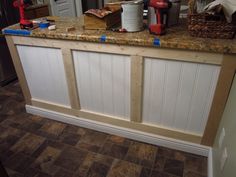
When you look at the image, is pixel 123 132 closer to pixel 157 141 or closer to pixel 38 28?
pixel 157 141

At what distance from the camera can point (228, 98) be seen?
4.26 feet

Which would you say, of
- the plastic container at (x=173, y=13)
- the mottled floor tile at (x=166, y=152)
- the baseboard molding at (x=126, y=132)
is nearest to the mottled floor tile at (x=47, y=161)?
the baseboard molding at (x=126, y=132)

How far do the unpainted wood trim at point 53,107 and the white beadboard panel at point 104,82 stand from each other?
176 mm

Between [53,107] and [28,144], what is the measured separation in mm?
426

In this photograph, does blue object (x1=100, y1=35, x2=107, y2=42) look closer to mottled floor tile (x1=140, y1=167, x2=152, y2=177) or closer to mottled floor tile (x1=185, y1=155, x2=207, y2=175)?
mottled floor tile (x1=140, y1=167, x2=152, y2=177)

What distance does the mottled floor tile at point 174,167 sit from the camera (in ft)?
4.92

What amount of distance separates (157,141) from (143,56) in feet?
2.57

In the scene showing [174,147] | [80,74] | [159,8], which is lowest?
[174,147]

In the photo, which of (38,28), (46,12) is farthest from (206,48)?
(46,12)

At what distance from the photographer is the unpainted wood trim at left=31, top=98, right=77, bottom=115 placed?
1.96 metres

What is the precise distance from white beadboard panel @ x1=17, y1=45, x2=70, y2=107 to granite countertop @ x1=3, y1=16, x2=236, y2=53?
19cm

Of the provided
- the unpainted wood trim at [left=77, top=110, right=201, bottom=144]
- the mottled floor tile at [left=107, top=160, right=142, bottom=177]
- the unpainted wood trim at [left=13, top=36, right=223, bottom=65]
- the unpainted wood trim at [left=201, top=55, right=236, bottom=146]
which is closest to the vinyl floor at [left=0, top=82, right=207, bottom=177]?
the mottled floor tile at [left=107, top=160, right=142, bottom=177]

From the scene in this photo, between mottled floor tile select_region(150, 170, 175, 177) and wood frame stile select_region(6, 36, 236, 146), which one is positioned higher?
wood frame stile select_region(6, 36, 236, 146)

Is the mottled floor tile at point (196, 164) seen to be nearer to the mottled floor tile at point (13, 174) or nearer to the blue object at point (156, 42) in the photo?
the blue object at point (156, 42)
